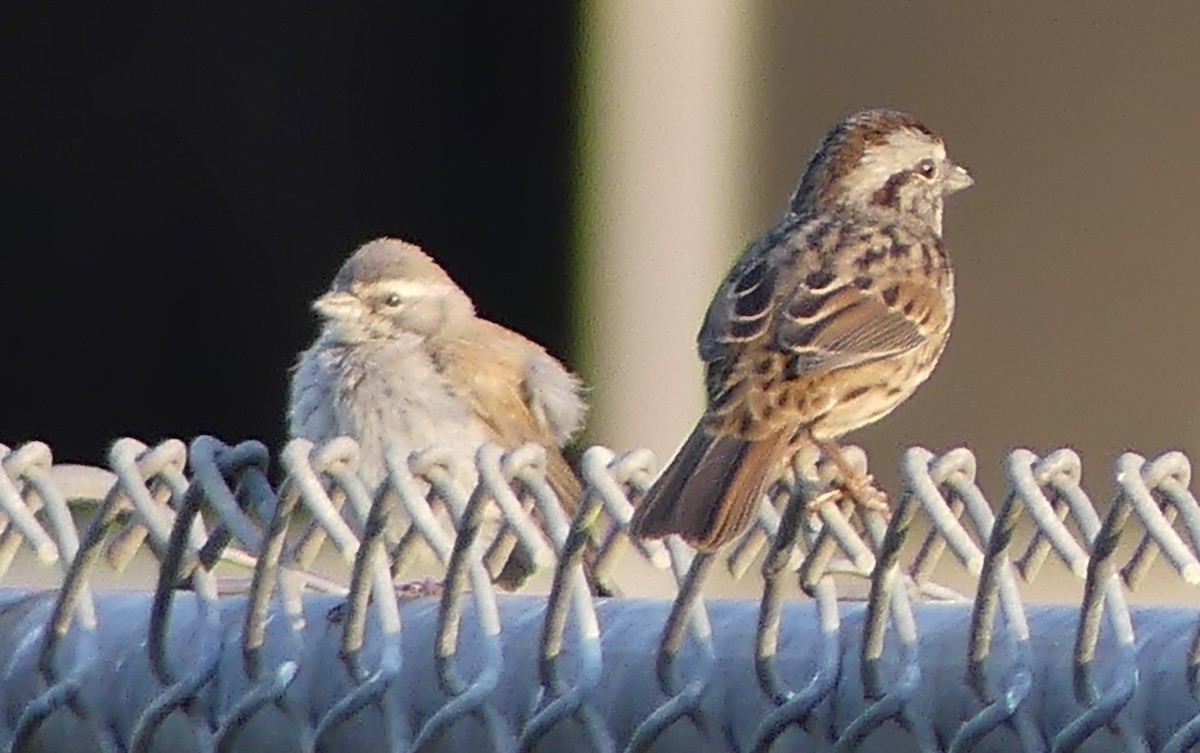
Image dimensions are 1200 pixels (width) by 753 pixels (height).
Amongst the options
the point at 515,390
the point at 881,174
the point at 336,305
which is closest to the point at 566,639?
the point at 515,390

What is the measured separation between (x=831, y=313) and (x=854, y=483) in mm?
1656

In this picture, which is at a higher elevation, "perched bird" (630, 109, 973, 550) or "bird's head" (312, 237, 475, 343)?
"perched bird" (630, 109, 973, 550)

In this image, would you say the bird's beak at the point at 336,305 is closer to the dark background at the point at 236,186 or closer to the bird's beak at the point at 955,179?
the bird's beak at the point at 955,179

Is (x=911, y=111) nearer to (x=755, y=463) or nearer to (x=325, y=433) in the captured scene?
(x=325, y=433)

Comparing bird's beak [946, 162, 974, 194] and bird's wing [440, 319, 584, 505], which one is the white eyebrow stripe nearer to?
bird's wing [440, 319, 584, 505]

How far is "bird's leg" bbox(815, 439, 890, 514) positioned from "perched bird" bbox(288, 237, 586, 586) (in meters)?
0.76

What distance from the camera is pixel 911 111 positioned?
29.1 feet

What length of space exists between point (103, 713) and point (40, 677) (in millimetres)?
91

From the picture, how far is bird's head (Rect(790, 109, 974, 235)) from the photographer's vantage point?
233 inches

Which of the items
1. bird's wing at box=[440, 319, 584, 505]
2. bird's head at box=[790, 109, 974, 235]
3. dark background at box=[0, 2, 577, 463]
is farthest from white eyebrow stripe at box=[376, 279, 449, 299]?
dark background at box=[0, 2, 577, 463]

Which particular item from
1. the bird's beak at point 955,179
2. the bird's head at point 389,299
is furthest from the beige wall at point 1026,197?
the bird's head at point 389,299

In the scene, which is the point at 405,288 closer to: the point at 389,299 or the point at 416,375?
the point at 389,299

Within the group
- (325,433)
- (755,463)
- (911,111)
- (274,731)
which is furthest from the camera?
(911,111)

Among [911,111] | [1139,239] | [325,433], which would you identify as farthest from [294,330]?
[325,433]
